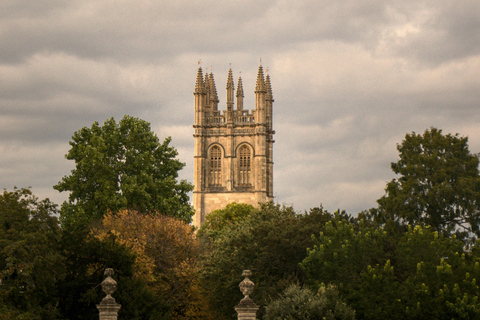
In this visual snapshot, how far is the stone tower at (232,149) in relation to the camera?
118 meters

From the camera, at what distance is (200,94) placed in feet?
402

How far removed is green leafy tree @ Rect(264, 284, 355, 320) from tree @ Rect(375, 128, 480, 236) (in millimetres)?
25307

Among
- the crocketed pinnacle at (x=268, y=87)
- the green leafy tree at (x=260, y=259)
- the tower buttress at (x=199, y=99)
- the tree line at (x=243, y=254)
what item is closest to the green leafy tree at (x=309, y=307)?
the tree line at (x=243, y=254)

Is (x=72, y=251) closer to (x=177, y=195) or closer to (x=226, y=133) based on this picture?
(x=177, y=195)

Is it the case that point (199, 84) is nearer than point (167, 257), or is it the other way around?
point (167, 257)

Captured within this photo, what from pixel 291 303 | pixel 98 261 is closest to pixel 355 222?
pixel 291 303

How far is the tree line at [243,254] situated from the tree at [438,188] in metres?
0.10

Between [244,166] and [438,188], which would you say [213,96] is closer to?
[244,166]

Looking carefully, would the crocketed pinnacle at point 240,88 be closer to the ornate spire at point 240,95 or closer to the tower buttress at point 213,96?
the ornate spire at point 240,95

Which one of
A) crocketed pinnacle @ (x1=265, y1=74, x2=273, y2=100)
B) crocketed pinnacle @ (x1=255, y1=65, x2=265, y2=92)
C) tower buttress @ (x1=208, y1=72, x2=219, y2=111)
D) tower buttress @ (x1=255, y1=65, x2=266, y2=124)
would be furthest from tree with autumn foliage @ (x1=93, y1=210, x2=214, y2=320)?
tower buttress @ (x1=208, y1=72, x2=219, y2=111)

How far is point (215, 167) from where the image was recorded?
397ft

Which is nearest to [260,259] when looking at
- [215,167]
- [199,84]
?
[215,167]

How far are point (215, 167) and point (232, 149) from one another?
3.63 metres

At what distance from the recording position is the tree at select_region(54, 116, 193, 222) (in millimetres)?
58438
